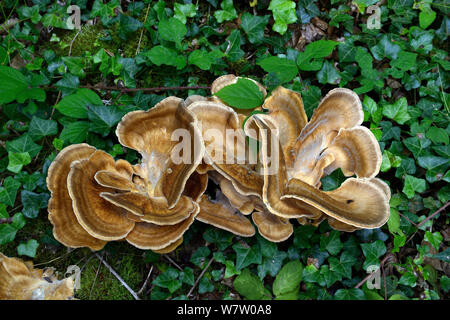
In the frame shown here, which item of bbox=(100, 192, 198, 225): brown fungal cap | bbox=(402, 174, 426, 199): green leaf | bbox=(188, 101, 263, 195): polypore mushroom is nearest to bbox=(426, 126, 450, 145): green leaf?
bbox=(402, 174, 426, 199): green leaf

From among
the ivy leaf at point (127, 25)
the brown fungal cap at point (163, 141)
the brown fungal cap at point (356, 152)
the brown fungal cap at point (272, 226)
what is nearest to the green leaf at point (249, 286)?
the brown fungal cap at point (272, 226)

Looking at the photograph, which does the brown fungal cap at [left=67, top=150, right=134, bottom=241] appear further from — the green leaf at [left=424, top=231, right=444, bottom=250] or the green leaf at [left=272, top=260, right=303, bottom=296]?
the green leaf at [left=424, top=231, right=444, bottom=250]

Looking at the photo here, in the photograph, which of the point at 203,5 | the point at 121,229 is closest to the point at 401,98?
the point at 203,5

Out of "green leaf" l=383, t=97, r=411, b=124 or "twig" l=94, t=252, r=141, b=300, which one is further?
"green leaf" l=383, t=97, r=411, b=124

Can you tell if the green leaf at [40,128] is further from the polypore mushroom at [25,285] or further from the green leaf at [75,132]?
the polypore mushroom at [25,285]

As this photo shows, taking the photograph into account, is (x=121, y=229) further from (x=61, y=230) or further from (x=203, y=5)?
(x=203, y=5)
